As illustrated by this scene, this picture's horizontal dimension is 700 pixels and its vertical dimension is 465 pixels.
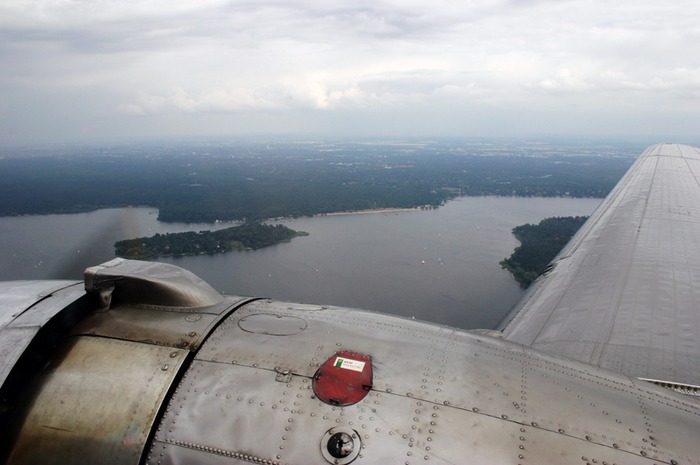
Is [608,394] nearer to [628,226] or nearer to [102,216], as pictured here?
[628,226]

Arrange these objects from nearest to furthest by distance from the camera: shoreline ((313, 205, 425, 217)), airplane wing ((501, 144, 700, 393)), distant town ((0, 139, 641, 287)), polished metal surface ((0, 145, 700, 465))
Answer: polished metal surface ((0, 145, 700, 465))
airplane wing ((501, 144, 700, 393))
distant town ((0, 139, 641, 287))
shoreline ((313, 205, 425, 217))

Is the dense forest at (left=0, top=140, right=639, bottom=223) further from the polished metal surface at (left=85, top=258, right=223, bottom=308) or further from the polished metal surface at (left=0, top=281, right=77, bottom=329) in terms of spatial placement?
the polished metal surface at (left=85, top=258, right=223, bottom=308)

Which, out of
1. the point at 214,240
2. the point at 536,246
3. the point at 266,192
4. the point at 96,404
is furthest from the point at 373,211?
the point at 96,404

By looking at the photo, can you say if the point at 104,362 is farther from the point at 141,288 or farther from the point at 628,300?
the point at 628,300

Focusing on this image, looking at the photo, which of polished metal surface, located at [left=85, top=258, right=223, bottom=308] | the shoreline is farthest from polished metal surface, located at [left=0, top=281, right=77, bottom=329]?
the shoreline

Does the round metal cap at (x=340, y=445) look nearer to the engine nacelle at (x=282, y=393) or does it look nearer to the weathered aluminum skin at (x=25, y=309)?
the engine nacelle at (x=282, y=393)

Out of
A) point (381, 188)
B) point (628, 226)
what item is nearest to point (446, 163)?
point (381, 188)
